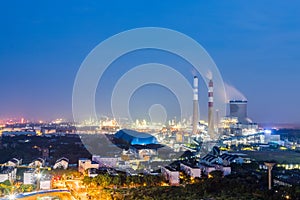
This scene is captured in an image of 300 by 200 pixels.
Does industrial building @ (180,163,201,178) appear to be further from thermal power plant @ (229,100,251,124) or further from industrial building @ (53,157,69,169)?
thermal power plant @ (229,100,251,124)

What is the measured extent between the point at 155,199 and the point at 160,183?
1299 millimetres

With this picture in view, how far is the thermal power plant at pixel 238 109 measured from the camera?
18938 millimetres

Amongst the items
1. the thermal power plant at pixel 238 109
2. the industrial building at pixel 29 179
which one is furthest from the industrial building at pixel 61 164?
the thermal power plant at pixel 238 109

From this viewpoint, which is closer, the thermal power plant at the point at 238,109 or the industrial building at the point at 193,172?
the industrial building at the point at 193,172

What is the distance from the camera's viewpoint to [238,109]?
19016mm

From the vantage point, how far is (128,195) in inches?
189

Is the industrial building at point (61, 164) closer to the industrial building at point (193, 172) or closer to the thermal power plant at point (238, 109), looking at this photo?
the industrial building at point (193, 172)

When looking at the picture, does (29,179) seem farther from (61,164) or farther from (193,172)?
(193,172)

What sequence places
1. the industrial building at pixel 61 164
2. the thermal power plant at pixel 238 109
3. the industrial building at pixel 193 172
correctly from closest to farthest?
the industrial building at pixel 193 172 → the industrial building at pixel 61 164 → the thermal power plant at pixel 238 109

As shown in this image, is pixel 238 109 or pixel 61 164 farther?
pixel 238 109

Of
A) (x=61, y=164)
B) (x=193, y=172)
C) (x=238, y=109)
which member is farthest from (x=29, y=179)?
(x=238, y=109)

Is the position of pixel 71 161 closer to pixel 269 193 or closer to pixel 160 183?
pixel 160 183

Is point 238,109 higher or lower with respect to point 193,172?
higher

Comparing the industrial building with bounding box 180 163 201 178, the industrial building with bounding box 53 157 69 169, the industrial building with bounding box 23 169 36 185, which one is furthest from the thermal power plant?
the industrial building with bounding box 23 169 36 185
